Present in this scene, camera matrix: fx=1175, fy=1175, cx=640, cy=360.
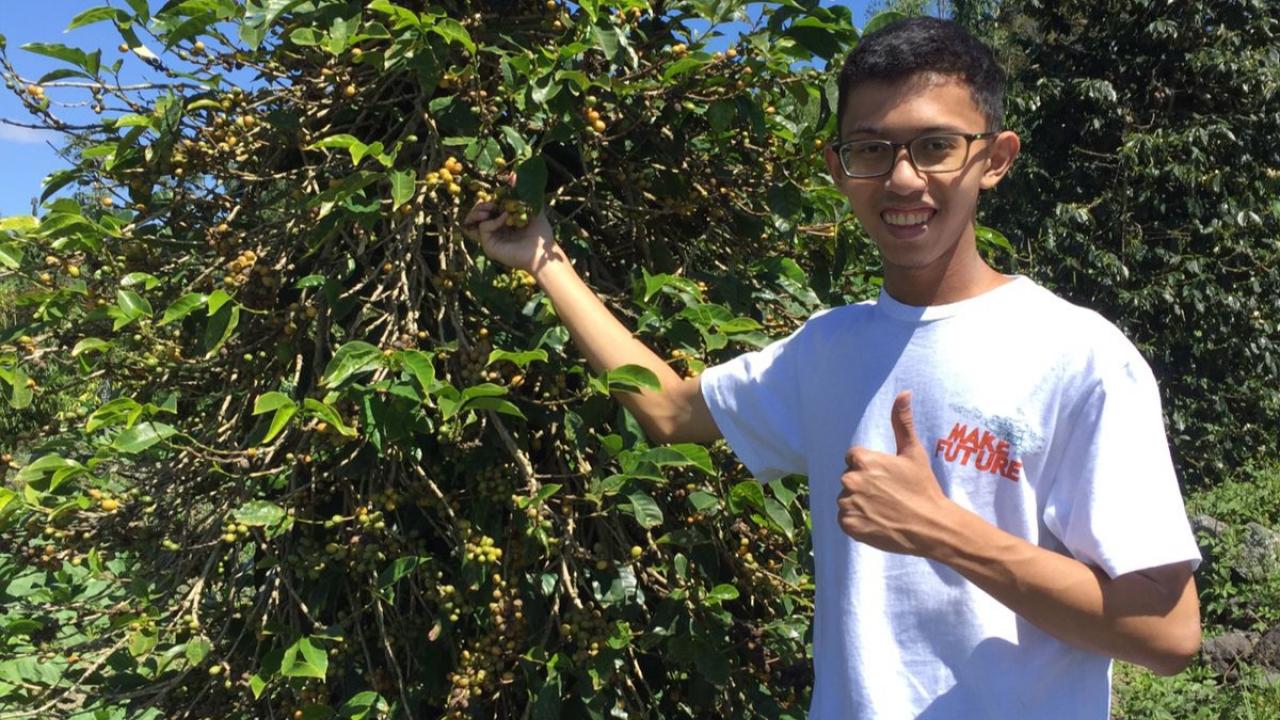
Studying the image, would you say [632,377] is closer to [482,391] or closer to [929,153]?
[482,391]

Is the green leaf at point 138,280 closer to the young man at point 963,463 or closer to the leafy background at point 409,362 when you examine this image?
the leafy background at point 409,362

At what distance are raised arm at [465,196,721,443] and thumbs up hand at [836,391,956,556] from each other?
0.47 m

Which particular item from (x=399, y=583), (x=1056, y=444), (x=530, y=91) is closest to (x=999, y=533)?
(x=1056, y=444)

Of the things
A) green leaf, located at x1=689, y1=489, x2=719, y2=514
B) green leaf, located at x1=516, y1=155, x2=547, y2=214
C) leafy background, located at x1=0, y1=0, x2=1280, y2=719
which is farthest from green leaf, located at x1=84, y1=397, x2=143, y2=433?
green leaf, located at x1=689, y1=489, x2=719, y2=514

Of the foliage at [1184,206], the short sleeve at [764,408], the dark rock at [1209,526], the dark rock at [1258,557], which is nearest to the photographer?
the short sleeve at [764,408]

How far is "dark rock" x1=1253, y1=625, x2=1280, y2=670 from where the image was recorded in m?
4.74

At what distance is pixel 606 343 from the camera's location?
172 centimetres

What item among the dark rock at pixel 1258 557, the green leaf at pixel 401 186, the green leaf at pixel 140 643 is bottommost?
the dark rock at pixel 1258 557

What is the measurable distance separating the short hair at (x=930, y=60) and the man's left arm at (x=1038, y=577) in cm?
40

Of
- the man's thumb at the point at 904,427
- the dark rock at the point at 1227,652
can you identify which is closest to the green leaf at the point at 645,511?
the man's thumb at the point at 904,427

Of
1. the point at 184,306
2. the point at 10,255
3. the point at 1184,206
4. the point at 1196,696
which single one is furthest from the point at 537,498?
the point at 1184,206

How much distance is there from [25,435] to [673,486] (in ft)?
4.28

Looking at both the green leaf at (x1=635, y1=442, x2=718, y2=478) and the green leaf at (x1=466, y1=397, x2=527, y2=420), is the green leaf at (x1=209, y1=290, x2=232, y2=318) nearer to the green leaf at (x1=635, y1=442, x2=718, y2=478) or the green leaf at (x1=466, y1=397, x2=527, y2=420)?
the green leaf at (x1=466, y1=397, x2=527, y2=420)

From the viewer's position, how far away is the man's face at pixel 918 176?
136 centimetres
